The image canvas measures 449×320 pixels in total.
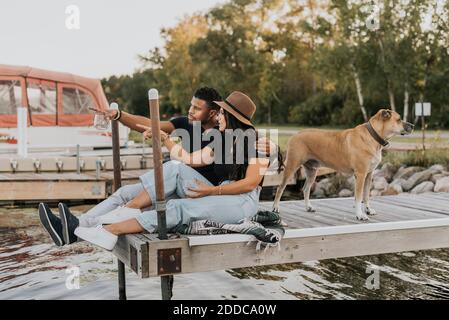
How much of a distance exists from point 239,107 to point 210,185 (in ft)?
2.26

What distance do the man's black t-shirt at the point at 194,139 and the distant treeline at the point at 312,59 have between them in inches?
766

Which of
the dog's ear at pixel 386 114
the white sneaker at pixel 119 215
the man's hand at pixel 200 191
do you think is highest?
the dog's ear at pixel 386 114

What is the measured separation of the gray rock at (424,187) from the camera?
1346cm

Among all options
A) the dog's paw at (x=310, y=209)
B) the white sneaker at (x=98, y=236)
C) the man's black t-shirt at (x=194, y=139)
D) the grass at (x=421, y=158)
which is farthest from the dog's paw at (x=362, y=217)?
the grass at (x=421, y=158)

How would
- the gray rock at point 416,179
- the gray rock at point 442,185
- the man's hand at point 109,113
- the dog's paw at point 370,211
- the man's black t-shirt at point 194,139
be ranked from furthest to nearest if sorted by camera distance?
the gray rock at point 416,179, the gray rock at point 442,185, the dog's paw at point 370,211, the man's hand at point 109,113, the man's black t-shirt at point 194,139

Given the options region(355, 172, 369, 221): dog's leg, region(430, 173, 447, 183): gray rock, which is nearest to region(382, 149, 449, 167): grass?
region(430, 173, 447, 183): gray rock

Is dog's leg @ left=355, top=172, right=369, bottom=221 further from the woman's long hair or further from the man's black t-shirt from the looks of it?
the man's black t-shirt

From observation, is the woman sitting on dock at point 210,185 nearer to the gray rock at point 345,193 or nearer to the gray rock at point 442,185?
the gray rock at point 442,185

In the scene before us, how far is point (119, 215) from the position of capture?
15.9 ft

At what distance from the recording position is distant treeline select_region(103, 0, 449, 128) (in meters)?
28.8

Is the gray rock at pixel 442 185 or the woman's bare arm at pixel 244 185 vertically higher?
the woman's bare arm at pixel 244 185

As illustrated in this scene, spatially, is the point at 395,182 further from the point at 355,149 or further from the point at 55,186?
the point at 355,149

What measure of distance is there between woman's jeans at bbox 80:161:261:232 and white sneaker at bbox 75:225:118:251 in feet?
0.55

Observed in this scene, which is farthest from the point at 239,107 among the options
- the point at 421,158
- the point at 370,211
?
the point at 421,158
